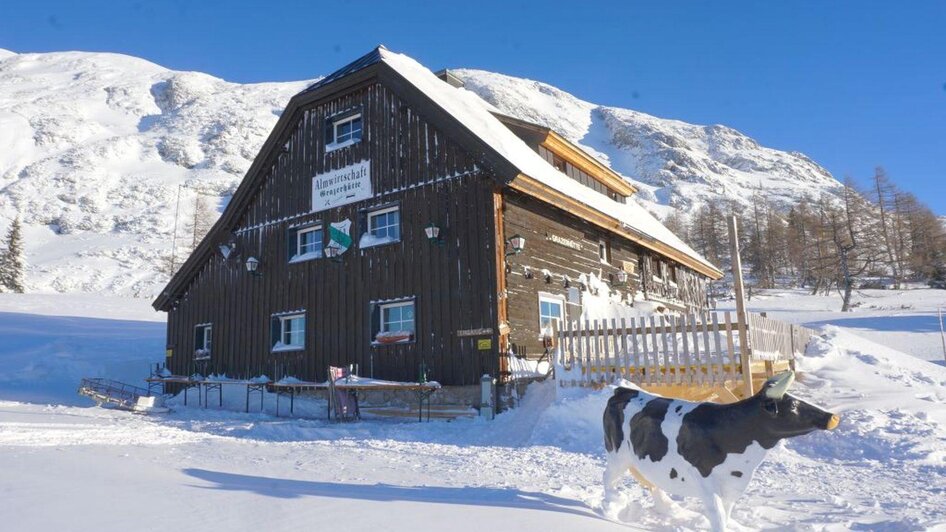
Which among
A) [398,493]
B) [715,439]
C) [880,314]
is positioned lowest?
[398,493]

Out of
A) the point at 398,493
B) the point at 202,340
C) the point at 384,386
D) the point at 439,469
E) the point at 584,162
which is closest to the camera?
the point at 398,493

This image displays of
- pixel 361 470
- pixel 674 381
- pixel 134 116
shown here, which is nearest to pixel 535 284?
pixel 674 381

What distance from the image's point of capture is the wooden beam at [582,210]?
47.3ft

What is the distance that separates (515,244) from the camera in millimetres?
14594

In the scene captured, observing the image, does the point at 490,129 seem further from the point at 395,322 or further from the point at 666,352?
the point at 666,352

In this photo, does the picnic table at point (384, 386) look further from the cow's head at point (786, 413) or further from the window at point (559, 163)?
the cow's head at point (786, 413)

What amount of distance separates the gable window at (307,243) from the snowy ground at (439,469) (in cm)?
427

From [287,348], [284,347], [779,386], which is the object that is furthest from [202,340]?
[779,386]

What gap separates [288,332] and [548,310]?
24.7ft

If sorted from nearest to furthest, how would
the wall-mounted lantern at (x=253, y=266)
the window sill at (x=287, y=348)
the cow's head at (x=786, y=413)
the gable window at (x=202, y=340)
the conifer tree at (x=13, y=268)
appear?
the cow's head at (x=786, y=413), the window sill at (x=287, y=348), the wall-mounted lantern at (x=253, y=266), the gable window at (x=202, y=340), the conifer tree at (x=13, y=268)

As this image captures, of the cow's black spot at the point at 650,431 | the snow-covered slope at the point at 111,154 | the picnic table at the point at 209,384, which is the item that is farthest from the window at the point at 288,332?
the snow-covered slope at the point at 111,154

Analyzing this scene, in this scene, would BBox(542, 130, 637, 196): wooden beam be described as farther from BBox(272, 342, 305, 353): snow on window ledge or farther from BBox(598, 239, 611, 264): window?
BBox(272, 342, 305, 353): snow on window ledge

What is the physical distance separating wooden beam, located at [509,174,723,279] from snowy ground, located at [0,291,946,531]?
449 cm

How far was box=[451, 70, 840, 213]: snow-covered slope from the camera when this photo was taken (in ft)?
382
